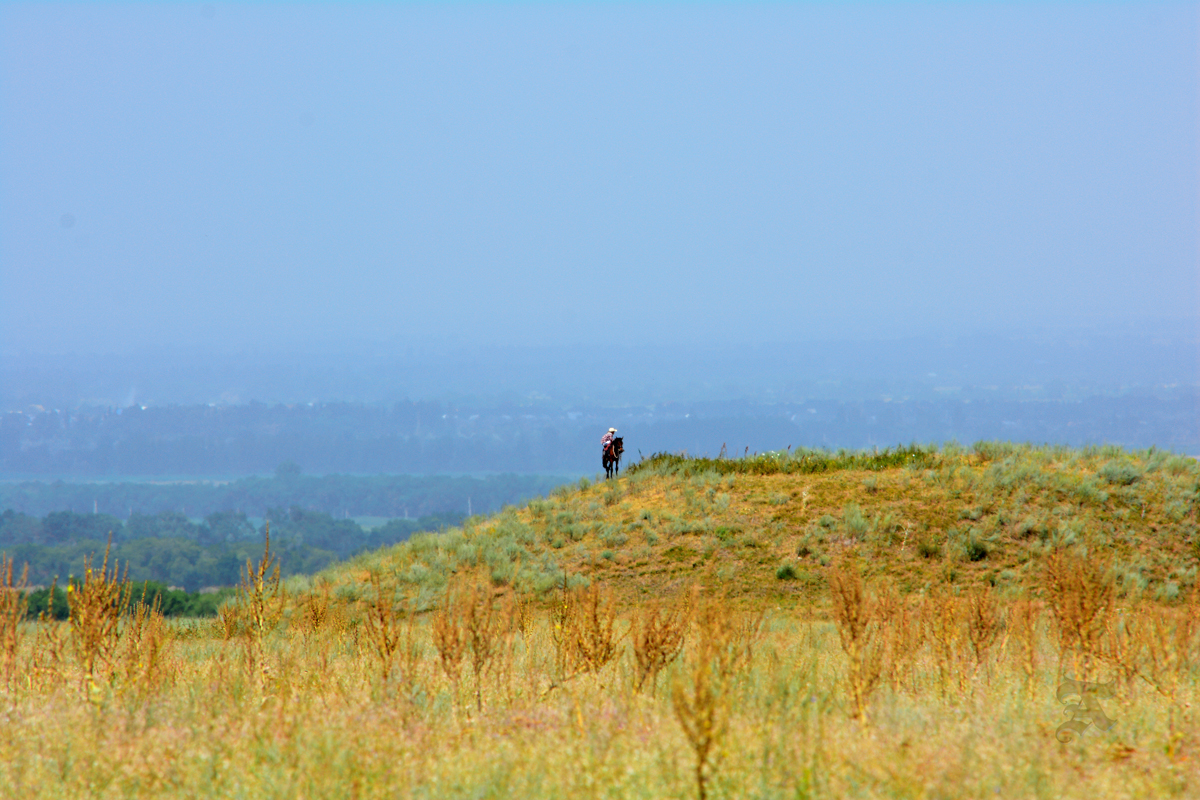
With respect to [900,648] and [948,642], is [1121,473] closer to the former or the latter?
[948,642]

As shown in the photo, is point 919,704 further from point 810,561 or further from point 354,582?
point 354,582

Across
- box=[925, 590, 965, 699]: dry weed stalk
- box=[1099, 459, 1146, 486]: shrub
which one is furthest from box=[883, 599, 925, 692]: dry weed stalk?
box=[1099, 459, 1146, 486]: shrub

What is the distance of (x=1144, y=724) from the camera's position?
7895 millimetres

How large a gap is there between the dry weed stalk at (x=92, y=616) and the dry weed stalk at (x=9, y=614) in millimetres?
483

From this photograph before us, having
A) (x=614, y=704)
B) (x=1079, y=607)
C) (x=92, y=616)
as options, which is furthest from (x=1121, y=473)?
(x=92, y=616)

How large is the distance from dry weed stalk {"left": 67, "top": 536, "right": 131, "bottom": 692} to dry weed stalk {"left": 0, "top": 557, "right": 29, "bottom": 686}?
0.48m

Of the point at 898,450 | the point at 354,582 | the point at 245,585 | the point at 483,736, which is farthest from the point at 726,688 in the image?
the point at 898,450

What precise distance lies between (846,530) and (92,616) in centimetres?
1589

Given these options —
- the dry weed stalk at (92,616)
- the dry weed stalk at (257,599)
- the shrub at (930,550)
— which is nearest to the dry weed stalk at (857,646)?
the dry weed stalk at (257,599)

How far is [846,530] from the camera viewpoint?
2164 centimetres

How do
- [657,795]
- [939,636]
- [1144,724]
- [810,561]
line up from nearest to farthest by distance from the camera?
[657,795], [1144,724], [939,636], [810,561]

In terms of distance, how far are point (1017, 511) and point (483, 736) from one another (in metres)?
17.3

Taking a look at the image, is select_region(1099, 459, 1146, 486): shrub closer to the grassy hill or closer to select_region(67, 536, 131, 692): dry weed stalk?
the grassy hill

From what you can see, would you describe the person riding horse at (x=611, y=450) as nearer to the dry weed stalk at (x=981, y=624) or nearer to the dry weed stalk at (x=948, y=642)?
the dry weed stalk at (x=948, y=642)
